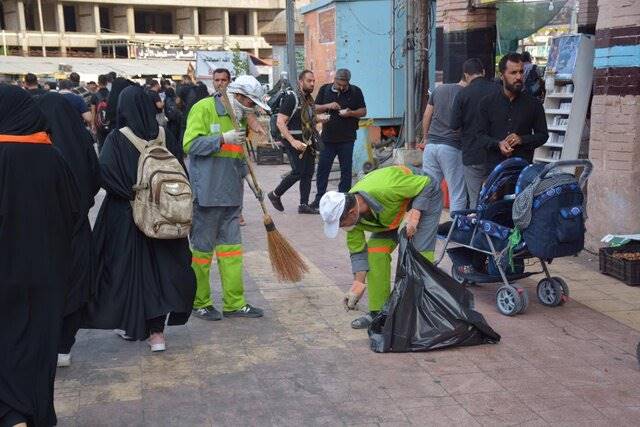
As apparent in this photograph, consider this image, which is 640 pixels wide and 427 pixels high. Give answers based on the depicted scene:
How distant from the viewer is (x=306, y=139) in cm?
1012

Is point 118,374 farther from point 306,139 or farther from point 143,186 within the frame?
point 306,139

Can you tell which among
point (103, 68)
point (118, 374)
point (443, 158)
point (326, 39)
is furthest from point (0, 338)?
point (103, 68)

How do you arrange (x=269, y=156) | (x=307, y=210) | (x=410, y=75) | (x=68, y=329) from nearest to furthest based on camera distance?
(x=68, y=329)
(x=307, y=210)
(x=410, y=75)
(x=269, y=156)

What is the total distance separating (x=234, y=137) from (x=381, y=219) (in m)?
1.22

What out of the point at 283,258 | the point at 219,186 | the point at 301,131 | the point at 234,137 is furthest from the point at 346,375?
the point at 301,131

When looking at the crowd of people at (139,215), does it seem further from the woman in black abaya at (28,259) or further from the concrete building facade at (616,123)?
the concrete building facade at (616,123)

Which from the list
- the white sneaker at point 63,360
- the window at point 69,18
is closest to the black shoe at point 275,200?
the white sneaker at point 63,360

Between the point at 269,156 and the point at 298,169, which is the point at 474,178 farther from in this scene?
the point at 269,156

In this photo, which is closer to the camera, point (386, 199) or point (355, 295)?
point (386, 199)

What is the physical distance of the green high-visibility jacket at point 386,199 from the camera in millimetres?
5195

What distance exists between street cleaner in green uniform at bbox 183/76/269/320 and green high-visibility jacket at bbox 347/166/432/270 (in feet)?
3.17

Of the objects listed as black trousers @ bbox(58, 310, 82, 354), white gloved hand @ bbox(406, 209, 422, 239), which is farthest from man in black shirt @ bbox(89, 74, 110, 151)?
white gloved hand @ bbox(406, 209, 422, 239)

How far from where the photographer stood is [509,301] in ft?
19.4

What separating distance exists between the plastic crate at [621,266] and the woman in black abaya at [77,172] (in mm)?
4493
